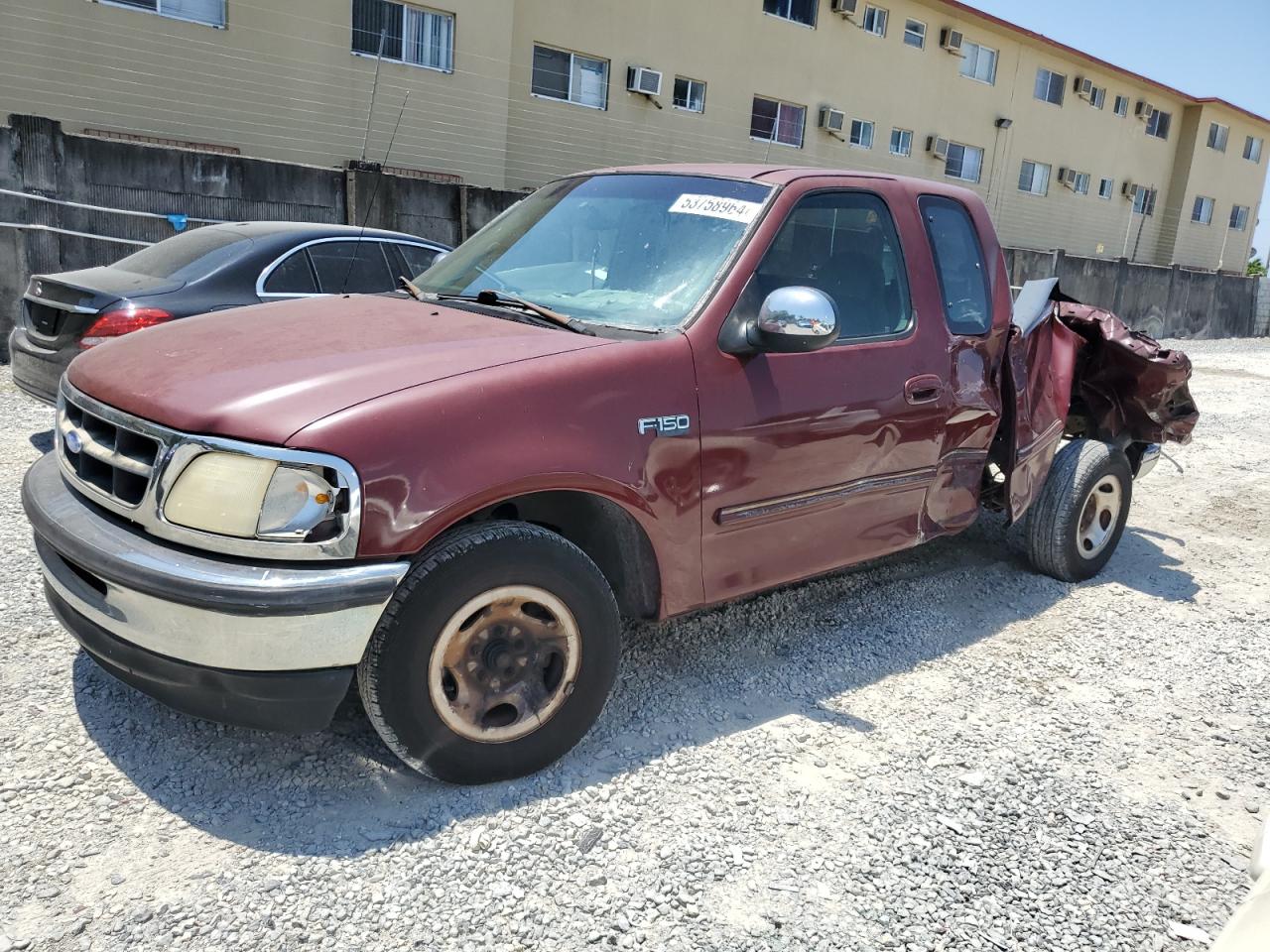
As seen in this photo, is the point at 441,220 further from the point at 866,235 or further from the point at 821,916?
the point at 821,916

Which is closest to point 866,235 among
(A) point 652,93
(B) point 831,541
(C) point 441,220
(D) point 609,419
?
(B) point 831,541

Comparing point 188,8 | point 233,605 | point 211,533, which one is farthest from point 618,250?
point 188,8

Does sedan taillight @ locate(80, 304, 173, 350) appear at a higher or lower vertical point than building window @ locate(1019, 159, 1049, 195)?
lower

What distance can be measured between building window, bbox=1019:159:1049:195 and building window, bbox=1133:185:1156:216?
5.53 m

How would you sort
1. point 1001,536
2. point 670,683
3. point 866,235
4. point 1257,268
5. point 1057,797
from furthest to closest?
point 1257,268 → point 1001,536 → point 866,235 → point 670,683 → point 1057,797

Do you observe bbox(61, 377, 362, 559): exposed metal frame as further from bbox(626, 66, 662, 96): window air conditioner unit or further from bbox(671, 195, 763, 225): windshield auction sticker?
bbox(626, 66, 662, 96): window air conditioner unit

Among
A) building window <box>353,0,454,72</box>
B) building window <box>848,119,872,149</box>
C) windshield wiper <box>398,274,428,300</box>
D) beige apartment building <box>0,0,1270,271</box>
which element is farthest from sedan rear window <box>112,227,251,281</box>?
building window <box>848,119,872,149</box>

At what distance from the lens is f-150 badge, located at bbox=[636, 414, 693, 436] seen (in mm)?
3057

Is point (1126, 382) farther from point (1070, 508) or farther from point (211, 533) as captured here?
point (211, 533)

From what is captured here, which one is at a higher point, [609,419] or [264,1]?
[264,1]

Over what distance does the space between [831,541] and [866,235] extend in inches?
50.4

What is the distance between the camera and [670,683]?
3709 millimetres

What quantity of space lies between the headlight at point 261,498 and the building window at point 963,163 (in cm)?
2505

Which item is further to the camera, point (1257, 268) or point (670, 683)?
point (1257, 268)
